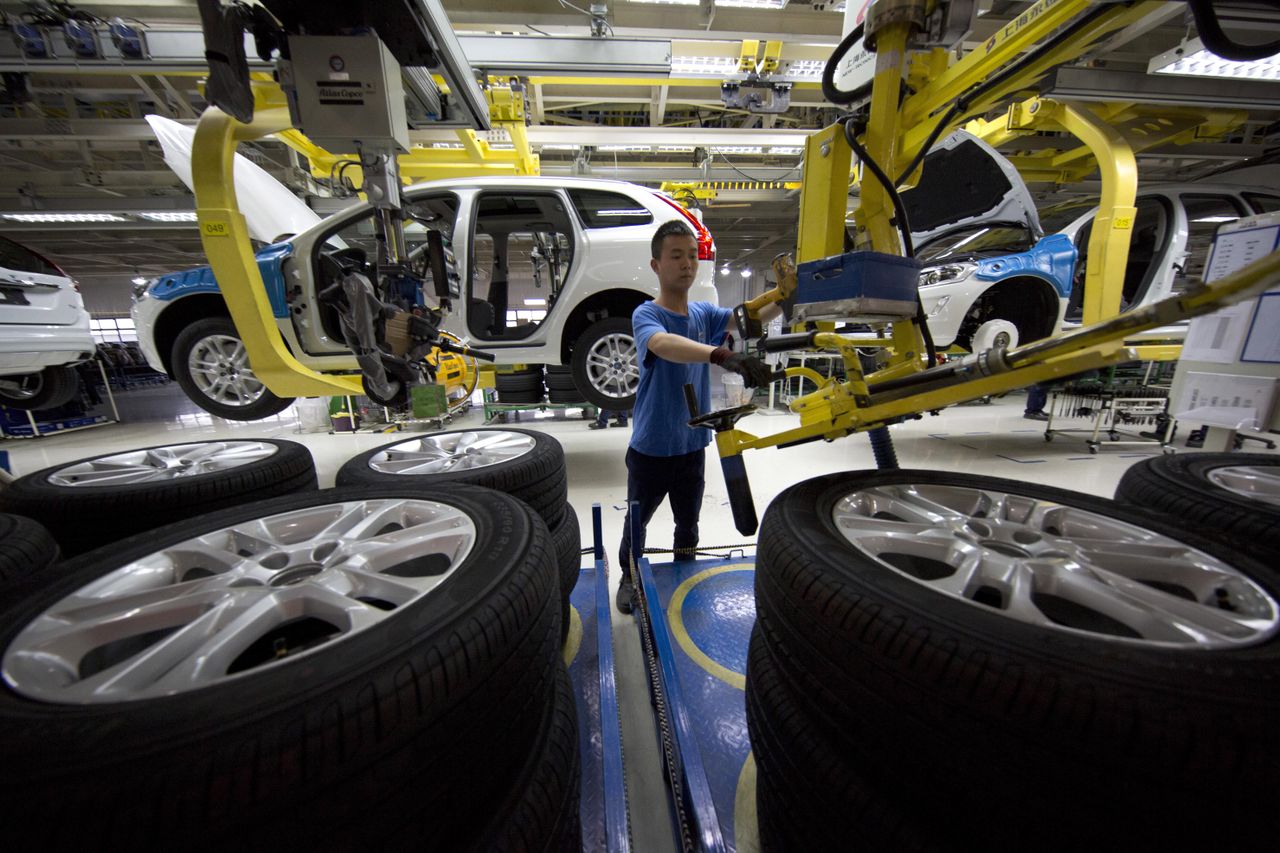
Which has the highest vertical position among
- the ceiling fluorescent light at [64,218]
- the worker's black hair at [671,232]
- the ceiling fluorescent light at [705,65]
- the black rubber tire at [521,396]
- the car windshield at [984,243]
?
the ceiling fluorescent light at [705,65]

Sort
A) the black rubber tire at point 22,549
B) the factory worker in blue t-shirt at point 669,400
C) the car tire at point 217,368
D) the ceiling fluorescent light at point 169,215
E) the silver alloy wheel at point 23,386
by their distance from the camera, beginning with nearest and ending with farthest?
the black rubber tire at point 22,549, the factory worker in blue t-shirt at point 669,400, the car tire at point 217,368, the silver alloy wheel at point 23,386, the ceiling fluorescent light at point 169,215

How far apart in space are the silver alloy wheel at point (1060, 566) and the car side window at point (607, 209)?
3.11 meters

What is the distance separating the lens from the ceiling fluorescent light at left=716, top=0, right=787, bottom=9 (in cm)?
386

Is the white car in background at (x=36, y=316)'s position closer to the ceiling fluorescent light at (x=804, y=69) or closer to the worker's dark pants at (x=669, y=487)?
the worker's dark pants at (x=669, y=487)

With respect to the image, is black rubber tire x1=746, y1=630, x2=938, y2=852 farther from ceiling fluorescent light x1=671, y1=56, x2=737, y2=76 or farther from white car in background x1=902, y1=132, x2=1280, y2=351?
ceiling fluorescent light x1=671, y1=56, x2=737, y2=76

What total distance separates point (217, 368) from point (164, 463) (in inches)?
95.9

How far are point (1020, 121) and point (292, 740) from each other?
6545mm

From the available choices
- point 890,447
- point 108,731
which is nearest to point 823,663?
point 108,731

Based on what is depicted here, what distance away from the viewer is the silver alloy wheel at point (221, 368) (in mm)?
3643

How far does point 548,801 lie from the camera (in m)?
0.82

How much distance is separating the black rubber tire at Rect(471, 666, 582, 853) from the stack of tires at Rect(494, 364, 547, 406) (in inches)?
151

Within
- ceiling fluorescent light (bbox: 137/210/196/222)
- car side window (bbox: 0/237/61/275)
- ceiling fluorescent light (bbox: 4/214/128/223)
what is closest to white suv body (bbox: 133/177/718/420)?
car side window (bbox: 0/237/61/275)

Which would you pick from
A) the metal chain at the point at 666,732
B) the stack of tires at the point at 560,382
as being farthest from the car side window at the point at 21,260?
the metal chain at the point at 666,732

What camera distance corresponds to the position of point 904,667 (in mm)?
659
